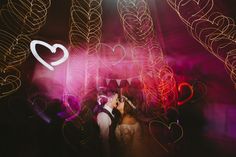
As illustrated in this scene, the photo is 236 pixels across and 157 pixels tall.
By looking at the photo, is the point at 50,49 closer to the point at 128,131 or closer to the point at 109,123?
the point at 109,123

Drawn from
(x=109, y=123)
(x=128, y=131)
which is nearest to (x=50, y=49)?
(x=109, y=123)

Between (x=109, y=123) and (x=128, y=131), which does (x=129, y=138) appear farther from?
(x=109, y=123)

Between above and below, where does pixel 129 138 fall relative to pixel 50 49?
below

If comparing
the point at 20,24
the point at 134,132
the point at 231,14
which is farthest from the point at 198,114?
the point at 20,24

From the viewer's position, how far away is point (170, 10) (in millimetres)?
2414

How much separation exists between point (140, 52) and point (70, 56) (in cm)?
61

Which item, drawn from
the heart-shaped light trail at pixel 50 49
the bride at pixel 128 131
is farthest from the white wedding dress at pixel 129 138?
the heart-shaped light trail at pixel 50 49

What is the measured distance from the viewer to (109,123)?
201 cm

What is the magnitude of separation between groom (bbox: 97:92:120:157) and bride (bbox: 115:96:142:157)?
4cm

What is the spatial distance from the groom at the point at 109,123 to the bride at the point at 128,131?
39 mm

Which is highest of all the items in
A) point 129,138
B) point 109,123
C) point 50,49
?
point 50,49

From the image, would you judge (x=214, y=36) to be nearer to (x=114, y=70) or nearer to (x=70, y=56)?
(x=114, y=70)

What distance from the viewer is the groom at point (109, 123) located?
1.94 m

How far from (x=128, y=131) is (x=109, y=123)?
0.53 feet
